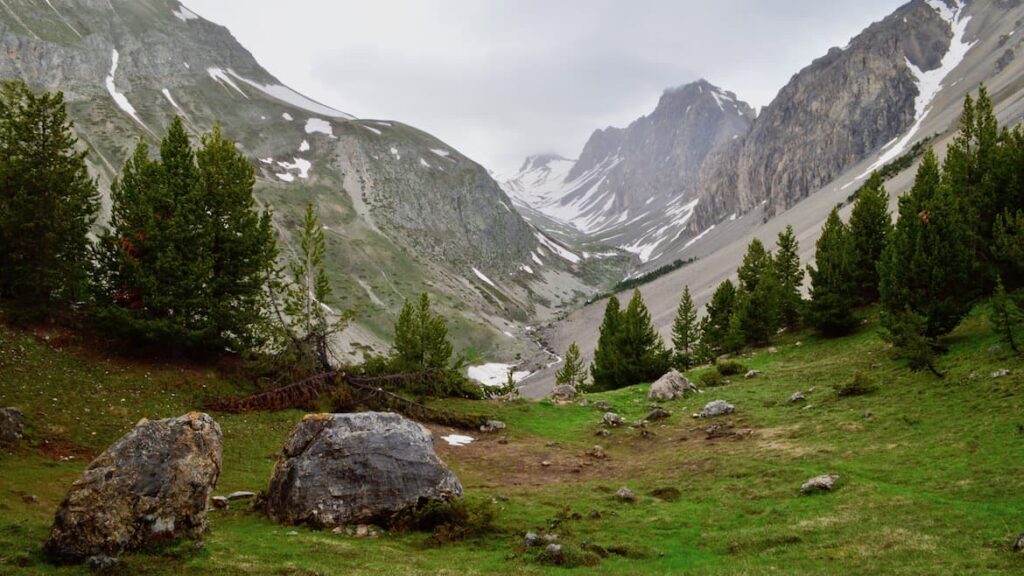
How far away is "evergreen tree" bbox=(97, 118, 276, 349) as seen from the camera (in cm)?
2894

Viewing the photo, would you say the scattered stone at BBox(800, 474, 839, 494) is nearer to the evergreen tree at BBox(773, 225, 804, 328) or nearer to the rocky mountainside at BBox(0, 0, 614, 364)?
the evergreen tree at BBox(773, 225, 804, 328)

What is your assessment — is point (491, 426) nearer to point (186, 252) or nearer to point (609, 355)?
point (186, 252)

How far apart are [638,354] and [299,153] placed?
14551 centimetres

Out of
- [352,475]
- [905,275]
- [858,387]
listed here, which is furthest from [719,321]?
[352,475]

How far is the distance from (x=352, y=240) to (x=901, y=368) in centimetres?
12701

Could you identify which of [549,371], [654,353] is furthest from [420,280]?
[654,353]

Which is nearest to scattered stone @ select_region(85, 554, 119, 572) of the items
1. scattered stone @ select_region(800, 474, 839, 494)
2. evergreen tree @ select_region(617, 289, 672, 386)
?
scattered stone @ select_region(800, 474, 839, 494)

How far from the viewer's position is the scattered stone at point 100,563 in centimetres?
1223

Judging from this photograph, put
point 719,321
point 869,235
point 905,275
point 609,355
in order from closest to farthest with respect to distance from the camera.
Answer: point 905,275 → point 869,235 → point 609,355 → point 719,321

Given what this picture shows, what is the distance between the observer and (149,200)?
100ft

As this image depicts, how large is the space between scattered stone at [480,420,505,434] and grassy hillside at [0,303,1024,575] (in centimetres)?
115

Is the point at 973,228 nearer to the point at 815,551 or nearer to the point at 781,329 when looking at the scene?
the point at 781,329

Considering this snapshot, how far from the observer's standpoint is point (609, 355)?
56219 millimetres

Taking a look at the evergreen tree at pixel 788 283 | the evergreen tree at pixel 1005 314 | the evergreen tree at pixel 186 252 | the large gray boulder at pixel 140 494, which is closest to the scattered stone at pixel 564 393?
the evergreen tree at pixel 186 252
